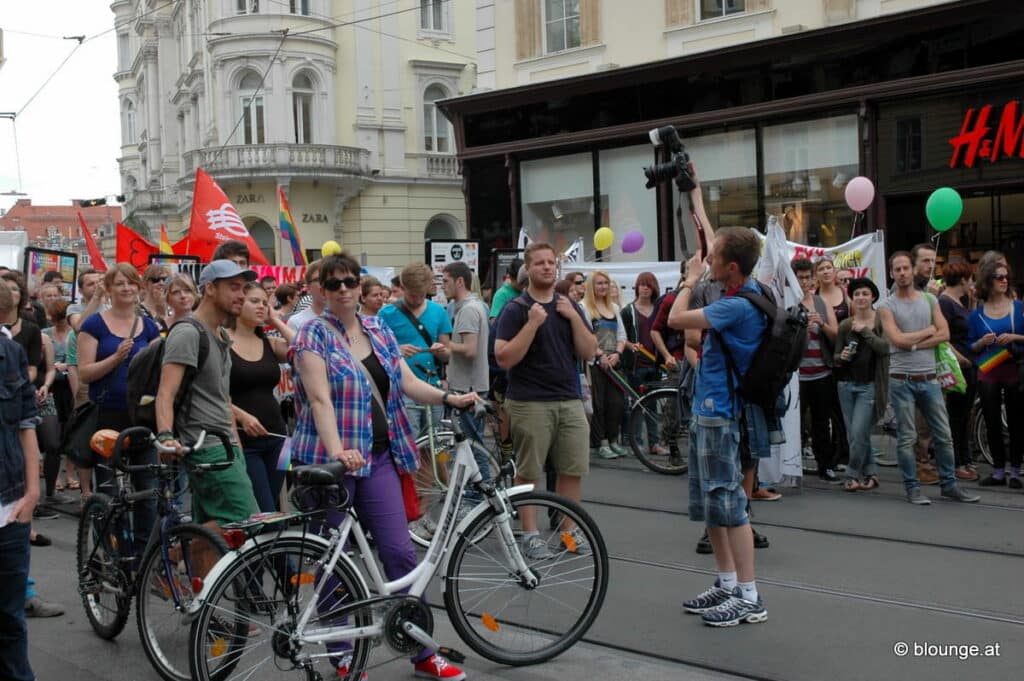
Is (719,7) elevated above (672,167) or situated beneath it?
elevated above

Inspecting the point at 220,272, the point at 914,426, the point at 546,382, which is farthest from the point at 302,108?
the point at 220,272

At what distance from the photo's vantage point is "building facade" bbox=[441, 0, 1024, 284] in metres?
15.5

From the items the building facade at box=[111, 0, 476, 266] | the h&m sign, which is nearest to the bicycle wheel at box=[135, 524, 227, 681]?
the h&m sign

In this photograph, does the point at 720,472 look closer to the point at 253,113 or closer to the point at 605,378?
the point at 605,378

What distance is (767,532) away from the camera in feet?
26.6

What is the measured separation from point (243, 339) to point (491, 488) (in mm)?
2100

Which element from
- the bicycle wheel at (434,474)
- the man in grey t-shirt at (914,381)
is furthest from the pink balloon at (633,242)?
the bicycle wheel at (434,474)

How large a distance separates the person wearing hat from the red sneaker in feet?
18.0

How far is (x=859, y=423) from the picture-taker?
31.0ft

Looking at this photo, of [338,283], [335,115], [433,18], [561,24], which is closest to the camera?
[338,283]

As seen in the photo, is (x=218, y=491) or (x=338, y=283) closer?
(x=338, y=283)

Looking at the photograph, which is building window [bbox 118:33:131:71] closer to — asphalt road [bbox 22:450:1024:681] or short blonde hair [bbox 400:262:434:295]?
asphalt road [bbox 22:450:1024:681]

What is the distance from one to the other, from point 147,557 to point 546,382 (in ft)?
9.59

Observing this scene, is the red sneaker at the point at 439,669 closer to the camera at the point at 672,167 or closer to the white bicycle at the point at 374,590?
the white bicycle at the point at 374,590
